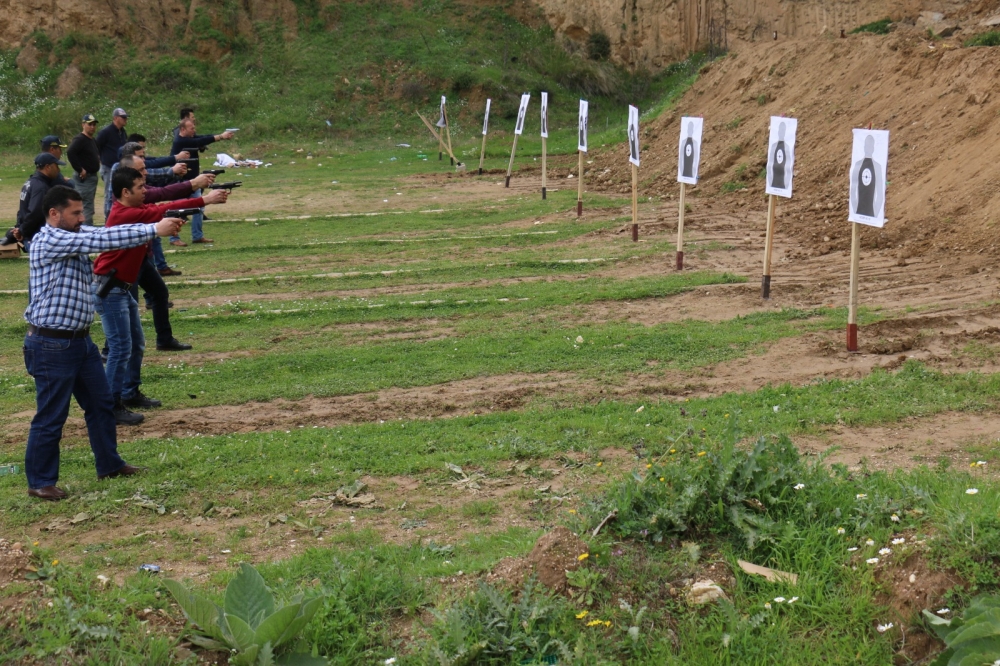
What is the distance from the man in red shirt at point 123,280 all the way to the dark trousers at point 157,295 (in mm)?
841

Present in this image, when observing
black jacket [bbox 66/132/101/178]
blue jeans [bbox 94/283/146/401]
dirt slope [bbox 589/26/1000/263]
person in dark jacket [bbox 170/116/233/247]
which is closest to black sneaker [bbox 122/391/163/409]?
blue jeans [bbox 94/283/146/401]

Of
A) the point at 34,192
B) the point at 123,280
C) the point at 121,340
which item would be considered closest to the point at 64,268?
the point at 123,280

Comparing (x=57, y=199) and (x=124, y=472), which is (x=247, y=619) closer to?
(x=124, y=472)

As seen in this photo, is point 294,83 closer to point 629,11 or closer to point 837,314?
point 629,11

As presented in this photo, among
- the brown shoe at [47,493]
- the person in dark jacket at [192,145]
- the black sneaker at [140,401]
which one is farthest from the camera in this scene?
the person in dark jacket at [192,145]

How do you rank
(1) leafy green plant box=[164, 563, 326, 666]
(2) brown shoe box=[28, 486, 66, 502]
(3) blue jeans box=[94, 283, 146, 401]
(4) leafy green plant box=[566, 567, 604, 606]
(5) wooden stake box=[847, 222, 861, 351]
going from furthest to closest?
(5) wooden stake box=[847, 222, 861, 351] → (3) blue jeans box=[94, 283, 146, 401] → (2) brown shoe box=[28, 486, 66, 502] → (4) leafy green plant box=[566, 567, 604, 606] → (1) leafy green plant box=[164, 563, 326, 666]

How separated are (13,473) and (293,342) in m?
3.97

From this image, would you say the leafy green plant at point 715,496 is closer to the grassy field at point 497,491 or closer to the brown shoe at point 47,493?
the grassy field at point 497,491

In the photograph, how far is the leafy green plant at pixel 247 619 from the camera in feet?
14.6

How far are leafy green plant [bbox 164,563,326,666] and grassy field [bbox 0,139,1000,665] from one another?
0.09m

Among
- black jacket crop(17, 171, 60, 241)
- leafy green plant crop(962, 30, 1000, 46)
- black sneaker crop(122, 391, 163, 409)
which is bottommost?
black sneaker crop(122, 391, 163, 409)

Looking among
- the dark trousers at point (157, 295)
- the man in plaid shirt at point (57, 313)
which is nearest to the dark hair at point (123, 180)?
the dark trousers at point (157, 295)

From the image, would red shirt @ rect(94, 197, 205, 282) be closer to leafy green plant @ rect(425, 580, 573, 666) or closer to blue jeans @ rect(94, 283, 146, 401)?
blue jeans @ rect(94, 283, 146, 401)

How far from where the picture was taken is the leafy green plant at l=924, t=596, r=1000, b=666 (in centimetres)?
409
